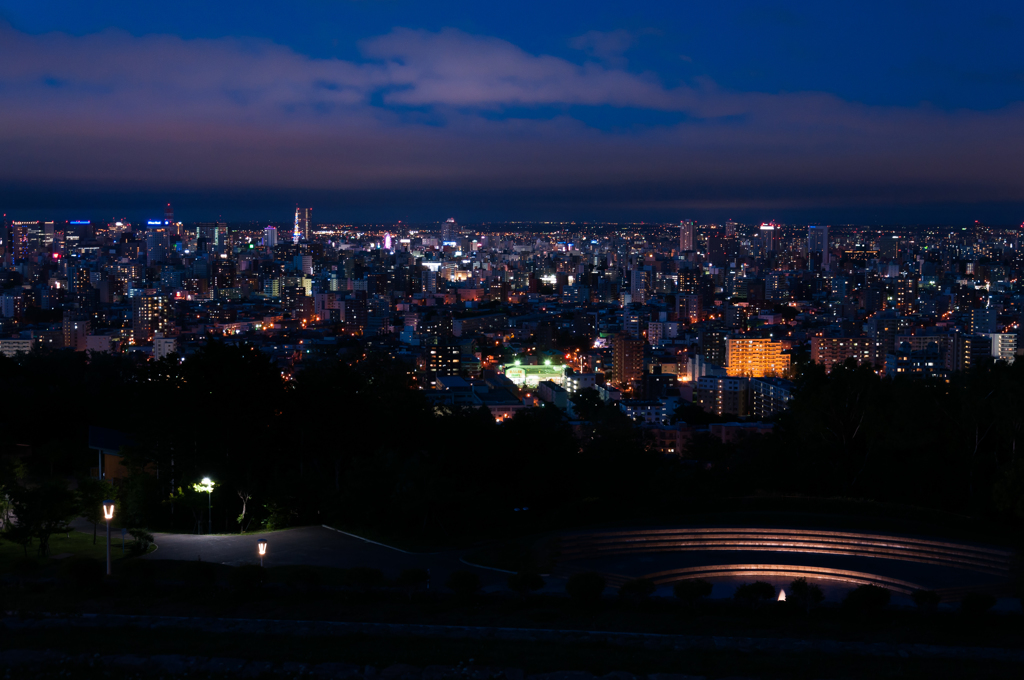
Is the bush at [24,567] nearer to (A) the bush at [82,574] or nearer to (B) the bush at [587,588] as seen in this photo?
(A) the bush at [82,574]

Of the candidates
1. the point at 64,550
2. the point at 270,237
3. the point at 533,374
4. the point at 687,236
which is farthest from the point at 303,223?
the point at 64,550

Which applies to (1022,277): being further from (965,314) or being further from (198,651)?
(198,651)

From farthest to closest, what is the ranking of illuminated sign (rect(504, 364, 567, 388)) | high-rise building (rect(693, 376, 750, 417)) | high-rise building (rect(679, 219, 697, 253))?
high-rise building (rect(679, 219, 697, 253)) → illuminated sign (rect(504, 364, 567, 388)) → high-rise building (rect(693, 376, 750, 417))

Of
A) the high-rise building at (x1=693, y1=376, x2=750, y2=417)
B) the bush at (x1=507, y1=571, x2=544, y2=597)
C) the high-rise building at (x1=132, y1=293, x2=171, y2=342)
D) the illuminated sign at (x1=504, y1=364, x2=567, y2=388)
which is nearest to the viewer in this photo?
the bush at (x1=507, y1=571, x2=544, y2=597)

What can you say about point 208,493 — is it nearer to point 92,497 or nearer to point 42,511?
point 92,497

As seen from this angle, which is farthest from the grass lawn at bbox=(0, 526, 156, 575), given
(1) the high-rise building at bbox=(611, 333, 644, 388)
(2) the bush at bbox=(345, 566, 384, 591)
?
(1) the high-rise building at bbox=(611, 333, 644, 388)

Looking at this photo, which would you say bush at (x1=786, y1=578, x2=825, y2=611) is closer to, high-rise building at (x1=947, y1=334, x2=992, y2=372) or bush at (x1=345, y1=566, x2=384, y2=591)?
bush at (x1=345, y1=566, x2=384, y2=591)

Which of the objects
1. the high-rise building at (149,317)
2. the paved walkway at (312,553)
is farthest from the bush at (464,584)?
the high-rise building at (149,317)
